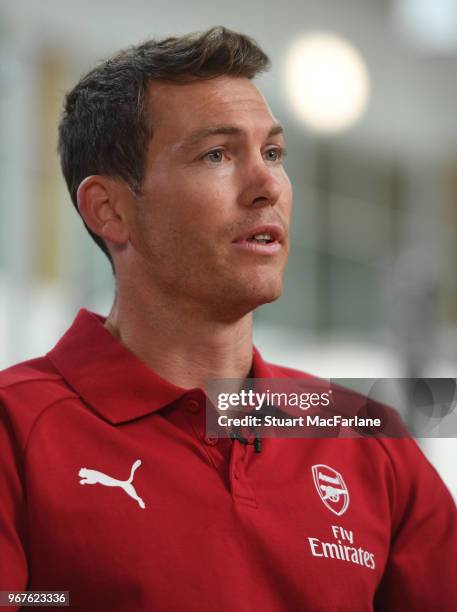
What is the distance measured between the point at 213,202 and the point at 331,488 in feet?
1.41

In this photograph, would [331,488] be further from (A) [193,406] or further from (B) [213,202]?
(B) [213,202]

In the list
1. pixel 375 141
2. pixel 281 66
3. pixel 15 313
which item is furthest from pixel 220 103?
pixel 375 141

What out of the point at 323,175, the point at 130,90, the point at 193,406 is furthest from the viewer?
the point at 323,175

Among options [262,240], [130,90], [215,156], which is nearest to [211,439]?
[262,240]

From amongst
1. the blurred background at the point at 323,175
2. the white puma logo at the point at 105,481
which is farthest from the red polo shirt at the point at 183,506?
the blurred background at the point at 323,175

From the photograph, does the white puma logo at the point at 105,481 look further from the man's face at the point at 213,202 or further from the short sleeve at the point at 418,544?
the short sleeve at the point at 418,544

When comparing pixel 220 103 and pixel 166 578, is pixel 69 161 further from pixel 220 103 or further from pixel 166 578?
pixel 166 578

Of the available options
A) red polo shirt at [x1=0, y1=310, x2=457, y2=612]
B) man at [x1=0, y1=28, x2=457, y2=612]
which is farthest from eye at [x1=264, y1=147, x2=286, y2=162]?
red polo shirt at [x1=0, y1=310, x2=457, y2=612]

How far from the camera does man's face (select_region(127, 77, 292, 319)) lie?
53.4 inches

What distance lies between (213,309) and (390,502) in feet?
1.24

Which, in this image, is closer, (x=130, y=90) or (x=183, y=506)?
(x=183, y=506)

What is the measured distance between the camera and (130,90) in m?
1.45

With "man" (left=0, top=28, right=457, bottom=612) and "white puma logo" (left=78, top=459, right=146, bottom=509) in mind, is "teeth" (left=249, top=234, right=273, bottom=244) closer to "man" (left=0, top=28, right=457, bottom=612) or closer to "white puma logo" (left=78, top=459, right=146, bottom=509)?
"man" (left=0, top=28, right=457, bottom=612)

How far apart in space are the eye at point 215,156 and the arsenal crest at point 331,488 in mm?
454
